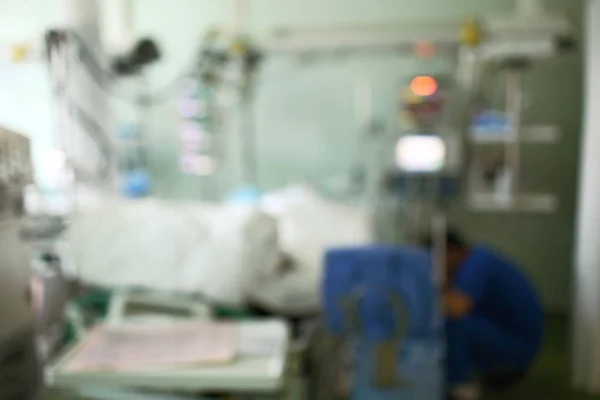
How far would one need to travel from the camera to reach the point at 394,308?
2.12m

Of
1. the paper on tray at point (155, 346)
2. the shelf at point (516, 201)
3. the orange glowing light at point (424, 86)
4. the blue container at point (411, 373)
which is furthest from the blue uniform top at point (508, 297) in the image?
the paper on tray at point (155, 346)

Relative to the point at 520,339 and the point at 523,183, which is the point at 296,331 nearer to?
the point at 520,339

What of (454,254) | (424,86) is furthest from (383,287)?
(424,86)

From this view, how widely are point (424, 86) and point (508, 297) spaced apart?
4.58 feet

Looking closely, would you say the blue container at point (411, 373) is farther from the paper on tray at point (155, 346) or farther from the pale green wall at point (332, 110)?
the pale green wall at point (332, 110)

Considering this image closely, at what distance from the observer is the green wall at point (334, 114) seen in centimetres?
424

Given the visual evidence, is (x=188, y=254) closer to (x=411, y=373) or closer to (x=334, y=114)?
(x=411, y=373)

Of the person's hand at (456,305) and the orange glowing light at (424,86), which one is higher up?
the orange glowing light at (424,86)

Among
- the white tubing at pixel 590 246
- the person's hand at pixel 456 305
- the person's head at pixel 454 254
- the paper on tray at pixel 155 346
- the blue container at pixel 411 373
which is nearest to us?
the paper on tray at pixel 155 346

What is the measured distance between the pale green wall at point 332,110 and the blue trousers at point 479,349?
146cm

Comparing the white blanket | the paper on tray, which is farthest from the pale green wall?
the paper on tray

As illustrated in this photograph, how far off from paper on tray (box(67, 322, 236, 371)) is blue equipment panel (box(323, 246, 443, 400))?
1.62 ft

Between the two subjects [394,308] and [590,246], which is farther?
[590,246]

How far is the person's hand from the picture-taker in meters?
2.84
